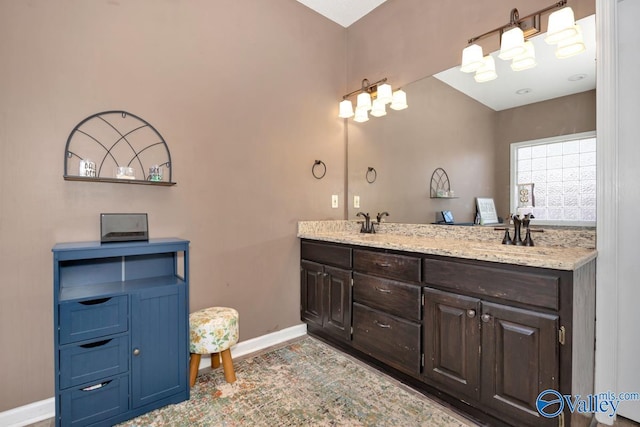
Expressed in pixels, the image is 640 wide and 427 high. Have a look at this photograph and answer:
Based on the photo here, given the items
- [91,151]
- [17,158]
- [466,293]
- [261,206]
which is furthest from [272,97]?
[466,293]

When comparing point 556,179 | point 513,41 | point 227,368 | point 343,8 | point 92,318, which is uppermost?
point 343,8

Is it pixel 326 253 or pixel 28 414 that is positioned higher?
pixel 326 253

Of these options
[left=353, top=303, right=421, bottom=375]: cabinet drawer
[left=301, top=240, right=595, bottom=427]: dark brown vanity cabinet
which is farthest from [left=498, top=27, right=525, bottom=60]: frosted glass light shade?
[left=353, top=303, right=421, bottom=375]: cabinet drawer

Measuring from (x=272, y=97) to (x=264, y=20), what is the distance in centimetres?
62

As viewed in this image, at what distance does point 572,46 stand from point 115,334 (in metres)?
2.86

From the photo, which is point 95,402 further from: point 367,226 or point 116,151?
point 367,226

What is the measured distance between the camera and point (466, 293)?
1569mm

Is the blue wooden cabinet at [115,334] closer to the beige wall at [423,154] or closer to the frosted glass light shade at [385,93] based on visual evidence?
the beige wall at [423,154]

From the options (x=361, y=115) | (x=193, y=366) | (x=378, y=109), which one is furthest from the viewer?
(x=361, y=115)

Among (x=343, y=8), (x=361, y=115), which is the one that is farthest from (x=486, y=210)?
(x=343, y=8)

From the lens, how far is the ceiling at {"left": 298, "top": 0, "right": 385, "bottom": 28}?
2.69 meters

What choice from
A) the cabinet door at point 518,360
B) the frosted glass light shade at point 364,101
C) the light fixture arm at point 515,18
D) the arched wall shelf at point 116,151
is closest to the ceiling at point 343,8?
the frosted glass light shade at point 364,101

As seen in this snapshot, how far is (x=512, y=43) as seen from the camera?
1.78 m

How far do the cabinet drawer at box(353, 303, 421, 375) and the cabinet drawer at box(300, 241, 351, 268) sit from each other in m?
0.33
